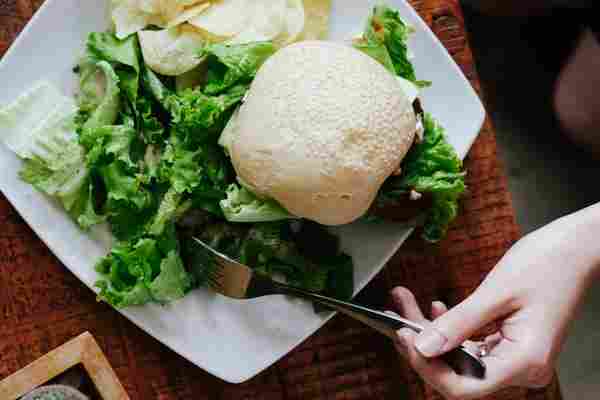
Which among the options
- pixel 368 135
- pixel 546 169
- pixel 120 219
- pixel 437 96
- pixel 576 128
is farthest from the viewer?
pixel 546 169

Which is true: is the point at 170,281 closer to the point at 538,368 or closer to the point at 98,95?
the point at 98,95

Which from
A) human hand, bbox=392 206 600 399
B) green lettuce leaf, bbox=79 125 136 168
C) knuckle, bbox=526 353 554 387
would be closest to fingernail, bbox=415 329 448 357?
human hand, bbox=392 206 600 399

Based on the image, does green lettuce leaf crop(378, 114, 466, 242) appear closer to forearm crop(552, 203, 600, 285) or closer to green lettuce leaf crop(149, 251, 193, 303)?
forearm crop(552, 203, 600, 285)

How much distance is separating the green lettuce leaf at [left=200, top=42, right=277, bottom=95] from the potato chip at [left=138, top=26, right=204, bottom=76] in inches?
1.1

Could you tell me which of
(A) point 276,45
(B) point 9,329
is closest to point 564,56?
(A) point 276,45

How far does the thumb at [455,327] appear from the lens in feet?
3.24

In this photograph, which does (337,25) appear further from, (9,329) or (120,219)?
(9,329)

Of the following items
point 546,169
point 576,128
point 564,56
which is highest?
point 564,56

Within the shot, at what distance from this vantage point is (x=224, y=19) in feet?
3.65

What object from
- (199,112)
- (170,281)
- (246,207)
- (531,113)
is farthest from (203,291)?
(531,113)

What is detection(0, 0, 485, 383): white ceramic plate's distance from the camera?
1.13 m

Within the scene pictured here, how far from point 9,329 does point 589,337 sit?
1.30m

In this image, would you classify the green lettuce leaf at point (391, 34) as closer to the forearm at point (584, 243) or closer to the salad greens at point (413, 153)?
the salad greens at point (413, 153)

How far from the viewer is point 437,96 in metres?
1.22
